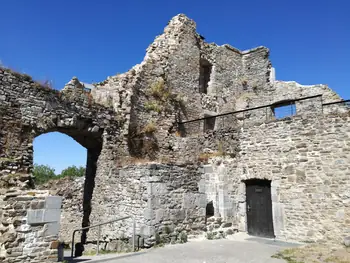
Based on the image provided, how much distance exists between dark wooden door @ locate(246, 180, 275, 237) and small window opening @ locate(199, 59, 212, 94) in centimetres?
792

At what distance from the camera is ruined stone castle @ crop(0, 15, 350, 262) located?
854 centimetres

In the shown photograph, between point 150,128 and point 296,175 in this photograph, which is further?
point 150,128

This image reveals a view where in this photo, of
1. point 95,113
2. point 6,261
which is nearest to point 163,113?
point 95,113

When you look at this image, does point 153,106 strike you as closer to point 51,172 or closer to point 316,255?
point 316,255

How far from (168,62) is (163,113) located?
278cm

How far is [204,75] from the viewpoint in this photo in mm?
18031

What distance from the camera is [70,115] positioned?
10539mm

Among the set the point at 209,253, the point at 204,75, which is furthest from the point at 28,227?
the point at 204,75

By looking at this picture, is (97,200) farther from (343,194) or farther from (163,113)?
(343,194)

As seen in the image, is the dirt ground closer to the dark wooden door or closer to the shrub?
the dark wooden door

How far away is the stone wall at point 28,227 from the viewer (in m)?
6.24

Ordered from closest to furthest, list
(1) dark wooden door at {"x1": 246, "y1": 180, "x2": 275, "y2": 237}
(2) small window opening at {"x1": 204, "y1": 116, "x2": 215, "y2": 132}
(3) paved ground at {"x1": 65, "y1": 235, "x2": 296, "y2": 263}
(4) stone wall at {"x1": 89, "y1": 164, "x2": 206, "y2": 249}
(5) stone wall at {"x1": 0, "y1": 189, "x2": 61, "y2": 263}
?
(5) stone wall at {"x1": 0, "y1": 189, "x2": 61, "y2": 263}, (3) paved ground at {"x1": 65, "y1": 235, "x2": 296, "y2": 263}, (4) stone wall at {"x1": 89, "y1": 164, "x2": 206, "y2": 249}, (1) dark wooden door at {"x1": 246, "y1": 180, "x2": 275, "y2": 237}, (2) small window opening at {"x1": 204, "y1": 116, "x2": 215, "y2": 132}

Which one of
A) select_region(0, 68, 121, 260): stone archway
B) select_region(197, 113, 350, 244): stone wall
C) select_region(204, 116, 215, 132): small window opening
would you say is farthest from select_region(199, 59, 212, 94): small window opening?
select_region(0, 68, 121, 260): stone archway

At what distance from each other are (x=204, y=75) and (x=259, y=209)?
971cm
